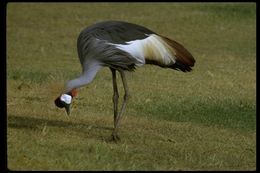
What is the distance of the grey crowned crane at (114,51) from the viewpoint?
7832mm

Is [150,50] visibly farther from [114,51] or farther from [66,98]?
[66,98]

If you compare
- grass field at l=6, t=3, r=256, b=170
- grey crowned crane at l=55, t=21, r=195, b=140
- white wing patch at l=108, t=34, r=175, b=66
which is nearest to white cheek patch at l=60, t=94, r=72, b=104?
grey crowned crane at l=55, t=21, r=195, b=140

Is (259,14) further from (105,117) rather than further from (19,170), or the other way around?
(19,170)

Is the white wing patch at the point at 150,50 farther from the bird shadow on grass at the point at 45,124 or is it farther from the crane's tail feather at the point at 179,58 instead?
the bird shadow on grass at the point at 45,124

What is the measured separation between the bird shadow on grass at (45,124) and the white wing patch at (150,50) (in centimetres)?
110

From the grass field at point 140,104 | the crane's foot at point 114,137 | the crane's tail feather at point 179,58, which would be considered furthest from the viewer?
the crane's tail feather at point 179,58

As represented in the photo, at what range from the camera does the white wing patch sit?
792 cm

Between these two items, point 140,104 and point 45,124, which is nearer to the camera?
point 45,124

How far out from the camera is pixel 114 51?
25.7 feet

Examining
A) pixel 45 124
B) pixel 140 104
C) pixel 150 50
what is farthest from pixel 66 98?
pixel 140 104

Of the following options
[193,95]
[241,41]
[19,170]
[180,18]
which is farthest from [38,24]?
[19,170]

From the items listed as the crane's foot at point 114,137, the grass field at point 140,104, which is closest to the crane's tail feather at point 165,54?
the grass field at point 140,104

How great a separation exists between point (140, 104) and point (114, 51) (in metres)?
2.87
